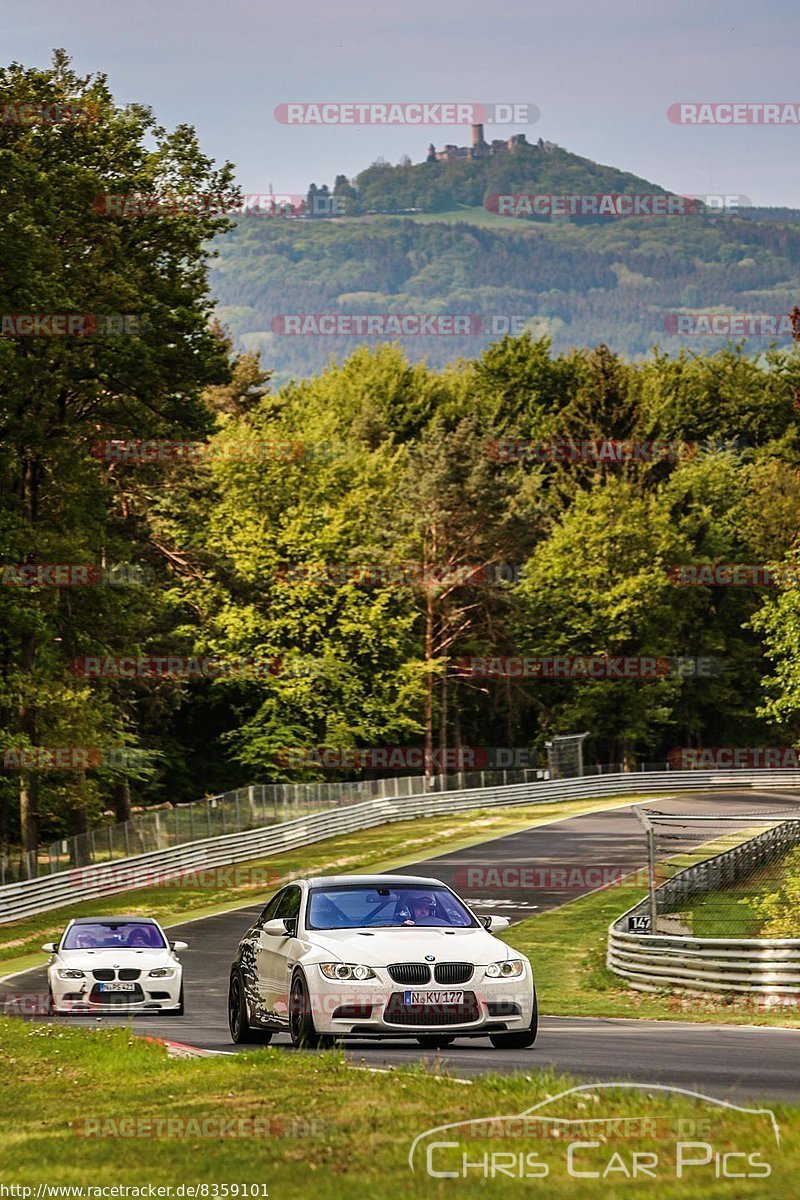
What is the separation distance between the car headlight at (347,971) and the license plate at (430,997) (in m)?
0.31

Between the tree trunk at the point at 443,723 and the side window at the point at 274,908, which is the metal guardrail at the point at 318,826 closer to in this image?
the tree trunk at the point at 443,723

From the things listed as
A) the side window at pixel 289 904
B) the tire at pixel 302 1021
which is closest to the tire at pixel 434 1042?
the tire at pixel 302 1021

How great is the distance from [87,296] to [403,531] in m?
38.0

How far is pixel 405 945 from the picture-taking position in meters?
13.9

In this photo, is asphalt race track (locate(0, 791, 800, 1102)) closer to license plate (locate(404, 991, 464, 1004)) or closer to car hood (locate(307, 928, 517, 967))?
license plate (locate(404, 991, 464, 1004))

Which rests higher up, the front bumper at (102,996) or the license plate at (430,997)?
the license plate at (430,997)

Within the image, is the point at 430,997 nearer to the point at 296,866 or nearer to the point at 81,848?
the point at 81,848

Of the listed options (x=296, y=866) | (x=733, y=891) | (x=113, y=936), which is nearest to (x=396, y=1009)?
(x=113, y=936)

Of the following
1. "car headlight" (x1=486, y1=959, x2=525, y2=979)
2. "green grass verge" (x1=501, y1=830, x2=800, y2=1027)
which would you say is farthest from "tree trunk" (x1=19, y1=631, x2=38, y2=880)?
"car headlight" (x1=486, y1=959, x2=525, y2=979)

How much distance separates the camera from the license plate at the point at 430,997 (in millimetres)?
13656

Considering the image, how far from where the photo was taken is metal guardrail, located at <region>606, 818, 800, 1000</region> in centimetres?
2209

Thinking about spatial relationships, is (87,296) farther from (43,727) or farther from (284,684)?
(284,684)

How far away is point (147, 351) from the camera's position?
4306 cm

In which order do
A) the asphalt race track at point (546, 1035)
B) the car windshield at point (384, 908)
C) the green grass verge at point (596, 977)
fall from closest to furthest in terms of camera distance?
the asphalt race track at point (546, 1035)
the car windshield at point (384, 908)
the green grass verge at point (596, 977)
